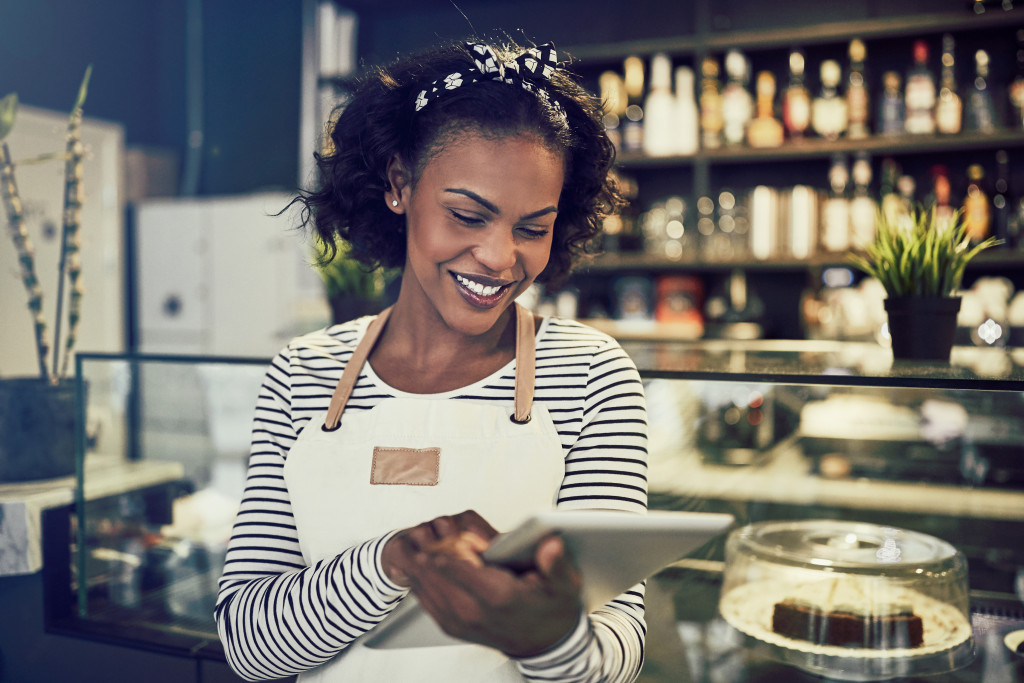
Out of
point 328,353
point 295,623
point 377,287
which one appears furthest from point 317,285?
point 295,623

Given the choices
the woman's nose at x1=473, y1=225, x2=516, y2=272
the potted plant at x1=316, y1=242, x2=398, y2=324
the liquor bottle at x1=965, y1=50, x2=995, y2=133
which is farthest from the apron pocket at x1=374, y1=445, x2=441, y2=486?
the liquor bottle at x1=965, y1=50, x2=995, y2=133

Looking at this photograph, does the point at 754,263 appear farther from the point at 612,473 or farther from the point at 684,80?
the point at 612,473

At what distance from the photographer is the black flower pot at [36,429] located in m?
1.37

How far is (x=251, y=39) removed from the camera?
4312 millimetres

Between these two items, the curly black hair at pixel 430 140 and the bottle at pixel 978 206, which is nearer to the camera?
the curly black hair at pixel 430 140

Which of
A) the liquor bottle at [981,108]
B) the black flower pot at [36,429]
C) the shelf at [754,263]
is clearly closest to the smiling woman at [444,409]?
the black flower pot at [36,429]

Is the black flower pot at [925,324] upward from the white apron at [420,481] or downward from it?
upward

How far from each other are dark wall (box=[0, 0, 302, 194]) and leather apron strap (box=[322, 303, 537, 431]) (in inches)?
139

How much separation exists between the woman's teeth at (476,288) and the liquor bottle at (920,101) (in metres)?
2.51

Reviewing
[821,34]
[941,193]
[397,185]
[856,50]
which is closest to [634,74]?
[821,34]

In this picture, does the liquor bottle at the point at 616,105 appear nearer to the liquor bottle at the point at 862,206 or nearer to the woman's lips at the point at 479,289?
the liquor bottle at the point at 862,206

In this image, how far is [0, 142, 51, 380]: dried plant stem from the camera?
1.37m

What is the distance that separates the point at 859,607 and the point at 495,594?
583 millimetres

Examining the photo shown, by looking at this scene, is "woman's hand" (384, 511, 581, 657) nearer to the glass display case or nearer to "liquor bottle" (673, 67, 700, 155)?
the glass display case
